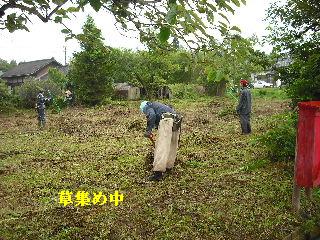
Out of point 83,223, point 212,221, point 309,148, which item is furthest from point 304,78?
point 83,223

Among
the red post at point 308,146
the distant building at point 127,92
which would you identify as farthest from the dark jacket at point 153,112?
the distant building at point 127,92

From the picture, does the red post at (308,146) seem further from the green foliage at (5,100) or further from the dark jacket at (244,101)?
the green foliage at (5,100)

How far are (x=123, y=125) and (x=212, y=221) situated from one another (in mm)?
11698

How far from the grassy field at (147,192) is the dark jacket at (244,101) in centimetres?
84

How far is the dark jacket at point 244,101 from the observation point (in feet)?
36.1

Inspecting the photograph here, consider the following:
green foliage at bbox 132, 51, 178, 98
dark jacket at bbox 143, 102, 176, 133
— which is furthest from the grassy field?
green foliage at bbox 132, 51, 178, 98

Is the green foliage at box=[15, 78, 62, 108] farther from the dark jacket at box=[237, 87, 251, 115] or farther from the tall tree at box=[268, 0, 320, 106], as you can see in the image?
the tall tree at box=[268, 0, 320, 106]

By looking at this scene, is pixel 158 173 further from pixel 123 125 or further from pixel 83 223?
pixel 123 125

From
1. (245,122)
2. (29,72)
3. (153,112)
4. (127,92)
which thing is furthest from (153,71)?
(153,112)

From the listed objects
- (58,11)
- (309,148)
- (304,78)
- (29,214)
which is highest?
(58,11)

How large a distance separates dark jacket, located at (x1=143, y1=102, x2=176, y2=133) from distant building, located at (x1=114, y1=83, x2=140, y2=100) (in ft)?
87.3

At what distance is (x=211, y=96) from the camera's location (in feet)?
109

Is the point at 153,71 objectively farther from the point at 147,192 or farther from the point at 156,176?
the point at 147,192

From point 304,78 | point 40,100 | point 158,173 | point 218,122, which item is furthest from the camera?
point 40,100
